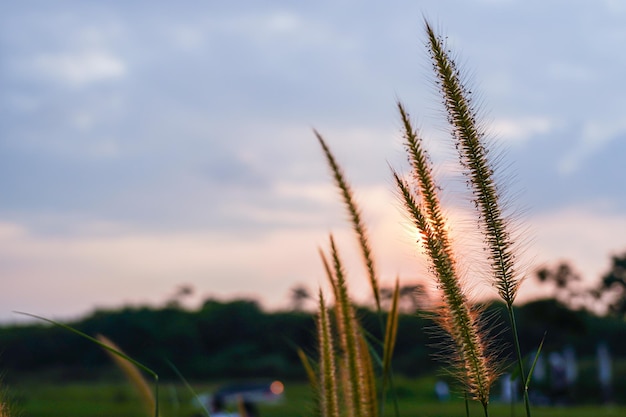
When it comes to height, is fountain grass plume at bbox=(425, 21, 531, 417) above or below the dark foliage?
below

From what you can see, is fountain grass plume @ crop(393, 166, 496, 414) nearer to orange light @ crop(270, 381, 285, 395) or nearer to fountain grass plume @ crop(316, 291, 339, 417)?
fountain grass plume @ crop(316, 291, 339, 417)

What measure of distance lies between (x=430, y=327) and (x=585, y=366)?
214ft

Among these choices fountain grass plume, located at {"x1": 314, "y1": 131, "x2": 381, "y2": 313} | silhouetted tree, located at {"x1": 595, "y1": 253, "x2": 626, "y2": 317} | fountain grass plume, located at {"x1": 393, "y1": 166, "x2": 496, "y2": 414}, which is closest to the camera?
fountain grass plume, located at {"x1": 393, "y1": 166, "x2": 496, "y2": 414}

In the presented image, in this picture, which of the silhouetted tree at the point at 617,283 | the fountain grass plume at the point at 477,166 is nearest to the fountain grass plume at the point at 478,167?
the fountain grass plume at the point at 477,166

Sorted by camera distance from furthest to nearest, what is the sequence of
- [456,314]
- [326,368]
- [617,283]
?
[617,283]
[326,368]
[456,314]

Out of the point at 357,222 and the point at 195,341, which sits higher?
the point at 195,341

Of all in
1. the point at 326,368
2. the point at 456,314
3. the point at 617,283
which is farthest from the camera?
the point at 617,283

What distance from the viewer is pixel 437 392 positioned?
4819cm

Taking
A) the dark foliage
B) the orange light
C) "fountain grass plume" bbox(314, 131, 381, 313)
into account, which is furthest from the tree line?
"fountain grass plume" bbox(314, 131, 381, 313)

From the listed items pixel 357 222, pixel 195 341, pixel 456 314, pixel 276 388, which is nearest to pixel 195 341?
pixel 195 341

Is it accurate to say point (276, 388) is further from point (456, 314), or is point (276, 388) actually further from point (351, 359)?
point (456, 314)

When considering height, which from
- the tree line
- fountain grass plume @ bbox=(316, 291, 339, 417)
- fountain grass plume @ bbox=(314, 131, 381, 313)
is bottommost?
fountain grass plume @ bbox=(316, 291, 339, 417)

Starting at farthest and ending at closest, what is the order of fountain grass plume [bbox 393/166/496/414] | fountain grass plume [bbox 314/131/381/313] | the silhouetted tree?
the silhouetted tree < fountain grass plume [bbox 314/131/381/313] < fountain grass plume [bbox 393/166/496/414]

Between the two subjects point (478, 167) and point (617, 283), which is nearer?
point (478, 167)
